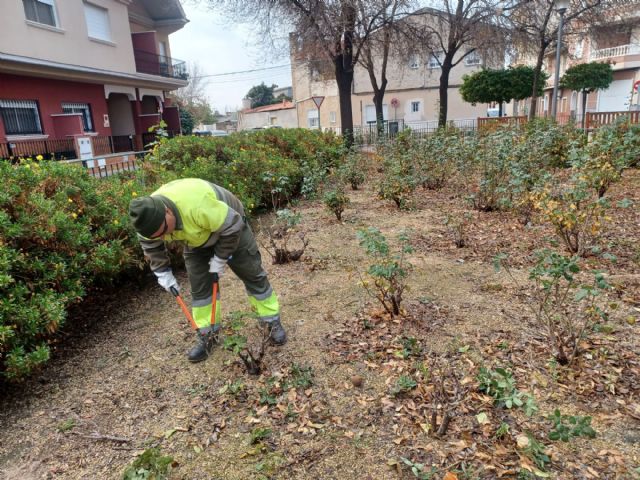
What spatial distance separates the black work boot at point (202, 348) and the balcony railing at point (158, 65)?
18.7m

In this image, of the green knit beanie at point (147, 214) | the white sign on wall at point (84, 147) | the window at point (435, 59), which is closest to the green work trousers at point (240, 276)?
the green knit beanie at point (147, 214)

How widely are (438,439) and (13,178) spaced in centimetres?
338

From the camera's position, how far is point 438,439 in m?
2.31

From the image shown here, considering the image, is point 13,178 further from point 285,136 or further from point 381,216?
point 285,136

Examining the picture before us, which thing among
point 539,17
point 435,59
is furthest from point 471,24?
point 435,59

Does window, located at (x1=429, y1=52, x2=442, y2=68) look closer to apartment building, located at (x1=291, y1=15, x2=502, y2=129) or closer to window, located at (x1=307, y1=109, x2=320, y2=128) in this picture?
apartment building, located at (x1=291, y1=15, x2=502, y2=129)

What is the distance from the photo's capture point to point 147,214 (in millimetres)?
2596

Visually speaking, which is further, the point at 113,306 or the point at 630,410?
the point at 113,306

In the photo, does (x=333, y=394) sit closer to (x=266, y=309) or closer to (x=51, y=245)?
(x=266, y=309)

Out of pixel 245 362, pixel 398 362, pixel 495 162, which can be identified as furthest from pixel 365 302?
pixel 495 162

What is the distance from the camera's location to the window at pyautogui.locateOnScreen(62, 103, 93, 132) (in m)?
15.0

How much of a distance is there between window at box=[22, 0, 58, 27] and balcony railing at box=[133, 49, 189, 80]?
4602mm

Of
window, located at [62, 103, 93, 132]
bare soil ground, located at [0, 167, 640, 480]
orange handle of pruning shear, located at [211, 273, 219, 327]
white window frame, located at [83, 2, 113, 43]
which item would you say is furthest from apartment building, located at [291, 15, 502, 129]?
orange handle of pruning shear, located at [211, 273, 219, 327]

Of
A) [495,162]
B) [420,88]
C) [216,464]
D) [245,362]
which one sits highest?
Answer: [420,88]
